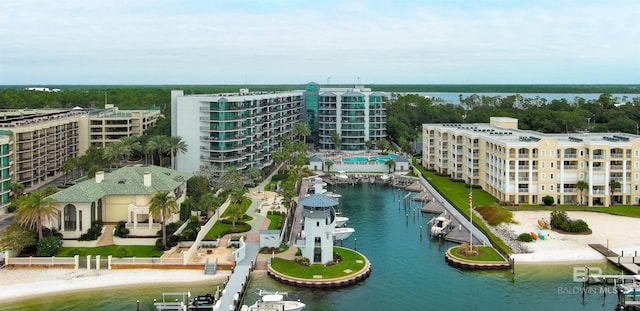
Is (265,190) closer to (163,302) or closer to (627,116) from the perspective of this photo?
(163,302)

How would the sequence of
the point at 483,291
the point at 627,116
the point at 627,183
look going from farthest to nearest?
the point at 627,116 < the point at 627,183 < the point at 483,291

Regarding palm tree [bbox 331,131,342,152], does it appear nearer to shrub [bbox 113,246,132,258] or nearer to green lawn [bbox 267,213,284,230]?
green lawn [bbox 267,213,284,230]

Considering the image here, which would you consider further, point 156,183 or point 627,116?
point 627,116

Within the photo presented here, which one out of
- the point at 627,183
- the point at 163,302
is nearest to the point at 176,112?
the point at 163,302

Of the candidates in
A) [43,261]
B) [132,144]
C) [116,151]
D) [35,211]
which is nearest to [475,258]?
[43,261]

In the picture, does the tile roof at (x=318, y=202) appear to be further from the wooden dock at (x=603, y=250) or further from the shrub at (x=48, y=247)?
the wooden dock at (x=603, y=250)

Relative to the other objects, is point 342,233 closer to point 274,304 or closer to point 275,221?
point 275,221

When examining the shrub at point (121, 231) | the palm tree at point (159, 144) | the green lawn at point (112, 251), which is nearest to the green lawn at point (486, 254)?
the green lawn at point (112, 251)
